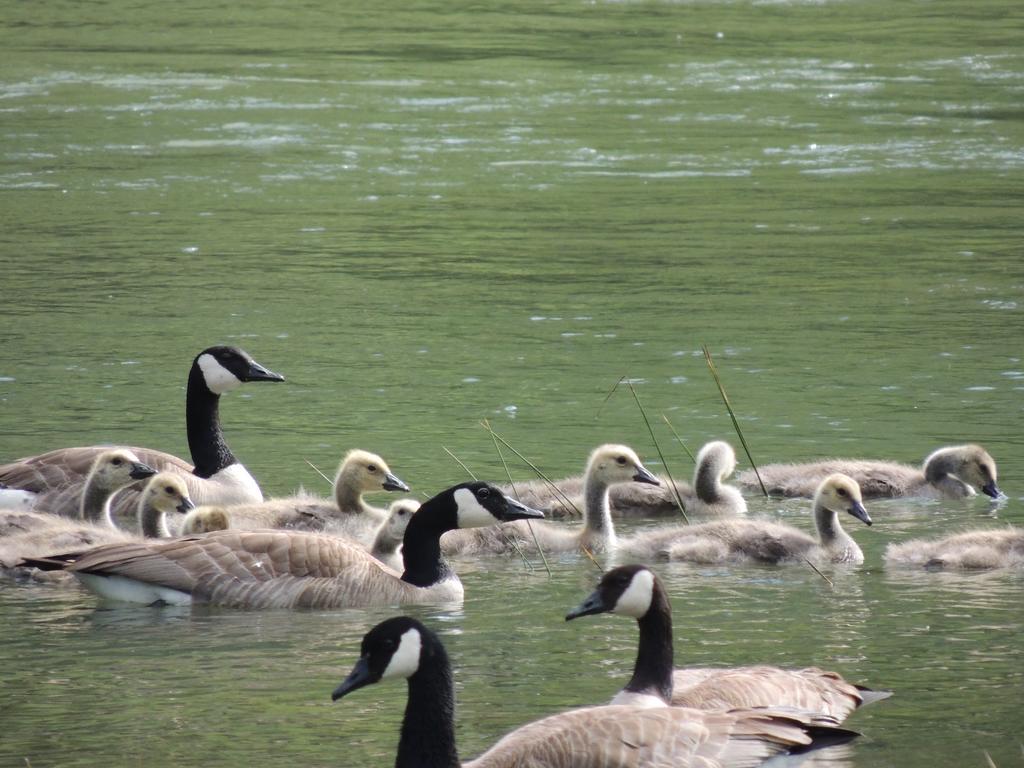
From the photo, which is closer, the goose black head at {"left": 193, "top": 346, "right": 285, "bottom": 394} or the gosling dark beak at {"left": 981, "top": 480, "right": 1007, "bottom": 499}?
the gosling dark beak at {"left": 981, "top": 480, "right": 1007, "bottom": 499}

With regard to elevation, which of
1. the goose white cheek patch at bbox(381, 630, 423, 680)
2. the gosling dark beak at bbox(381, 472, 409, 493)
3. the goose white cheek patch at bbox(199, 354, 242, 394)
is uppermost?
the goose white cheek patch at bbox(381, 630, 423, 680)

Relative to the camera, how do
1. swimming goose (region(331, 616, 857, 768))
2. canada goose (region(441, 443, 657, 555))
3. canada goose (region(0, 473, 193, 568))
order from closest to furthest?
swimming goose (region(331, 616, 857, 768)) < canada goose (region(0, 473, 193, 568)) < canada goose (region(441, 443, 657, 555))

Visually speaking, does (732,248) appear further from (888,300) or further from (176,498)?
(176,498)

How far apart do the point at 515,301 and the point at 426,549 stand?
28.1ft

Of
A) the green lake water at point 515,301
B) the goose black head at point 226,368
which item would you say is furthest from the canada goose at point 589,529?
the goose black head at point 226,368

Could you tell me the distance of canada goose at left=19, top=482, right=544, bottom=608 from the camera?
34.6ft

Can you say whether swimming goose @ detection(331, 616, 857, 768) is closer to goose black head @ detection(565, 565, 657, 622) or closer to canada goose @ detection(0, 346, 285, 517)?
goose black head @ detection(565, 565, 657, 622)

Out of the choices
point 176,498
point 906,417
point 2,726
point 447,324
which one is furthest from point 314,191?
point 2,726

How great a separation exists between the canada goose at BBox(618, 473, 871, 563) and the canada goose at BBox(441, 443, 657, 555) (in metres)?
0.47

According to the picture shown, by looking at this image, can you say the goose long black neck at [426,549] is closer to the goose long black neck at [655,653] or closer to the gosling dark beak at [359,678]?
the goose long black neck at [655,653]

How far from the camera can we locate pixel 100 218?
2338 centimetres

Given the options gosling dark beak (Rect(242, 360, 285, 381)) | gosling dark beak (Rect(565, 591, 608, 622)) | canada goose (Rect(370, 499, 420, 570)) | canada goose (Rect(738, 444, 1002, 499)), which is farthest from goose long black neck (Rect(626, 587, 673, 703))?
gosling dark beak (Rect(242, 360, 285, 381))

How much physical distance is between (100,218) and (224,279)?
12.7 feet

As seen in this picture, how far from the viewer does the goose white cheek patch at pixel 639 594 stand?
8336 mm
